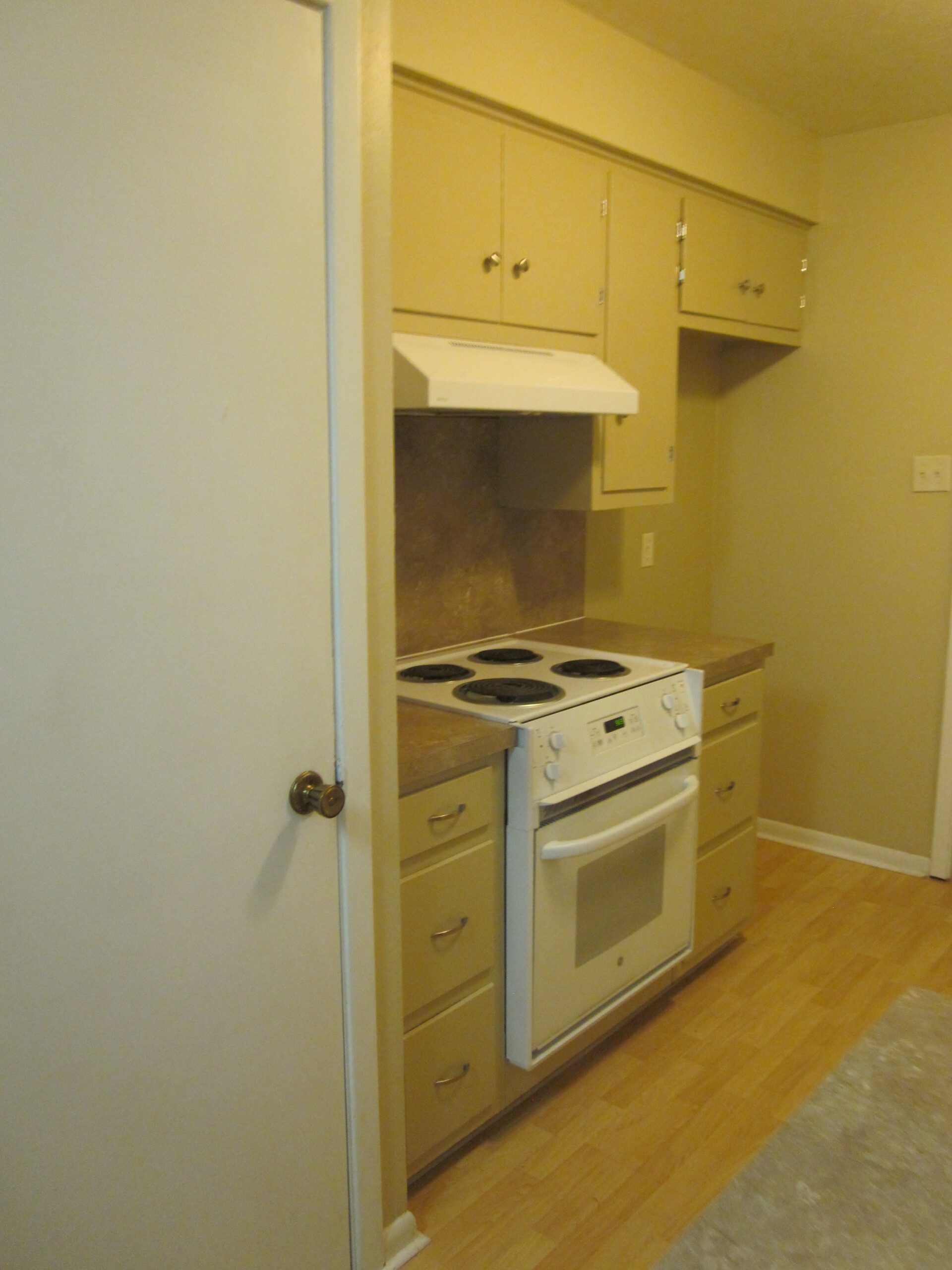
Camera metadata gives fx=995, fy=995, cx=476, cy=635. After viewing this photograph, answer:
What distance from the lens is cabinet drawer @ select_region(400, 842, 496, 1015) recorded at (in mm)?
1854

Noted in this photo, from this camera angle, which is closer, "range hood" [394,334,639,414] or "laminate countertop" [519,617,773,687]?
"range hood" [394,334,639,414]

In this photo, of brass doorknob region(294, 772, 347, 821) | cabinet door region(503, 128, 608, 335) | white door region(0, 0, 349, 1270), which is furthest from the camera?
cabinet door region(503, 128, 608, 335)

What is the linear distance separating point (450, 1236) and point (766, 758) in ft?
7.69

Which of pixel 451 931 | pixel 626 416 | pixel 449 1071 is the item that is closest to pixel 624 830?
pixel 451 931

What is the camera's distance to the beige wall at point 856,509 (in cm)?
325

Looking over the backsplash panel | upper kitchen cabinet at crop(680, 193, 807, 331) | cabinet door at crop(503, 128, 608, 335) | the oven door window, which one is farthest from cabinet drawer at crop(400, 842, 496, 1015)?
upper kitchen cabinet at crop(680, 193, 807, 331)

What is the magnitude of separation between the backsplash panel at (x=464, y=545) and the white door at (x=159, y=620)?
1111mm

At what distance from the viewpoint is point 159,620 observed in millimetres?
1246

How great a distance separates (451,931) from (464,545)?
1.12 metres

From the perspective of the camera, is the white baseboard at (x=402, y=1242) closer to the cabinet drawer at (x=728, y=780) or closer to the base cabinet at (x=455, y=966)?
the base cabinet at (x=455, y=966)

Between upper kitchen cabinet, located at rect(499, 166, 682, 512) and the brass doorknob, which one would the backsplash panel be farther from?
the brass doorknob

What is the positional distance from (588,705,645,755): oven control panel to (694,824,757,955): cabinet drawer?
63 centimetres

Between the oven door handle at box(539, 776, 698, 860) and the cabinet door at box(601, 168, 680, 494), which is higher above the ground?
the cabinet door at box(601, 168, 680, 494)

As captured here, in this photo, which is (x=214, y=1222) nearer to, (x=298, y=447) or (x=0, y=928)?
(x=0, y=928)
